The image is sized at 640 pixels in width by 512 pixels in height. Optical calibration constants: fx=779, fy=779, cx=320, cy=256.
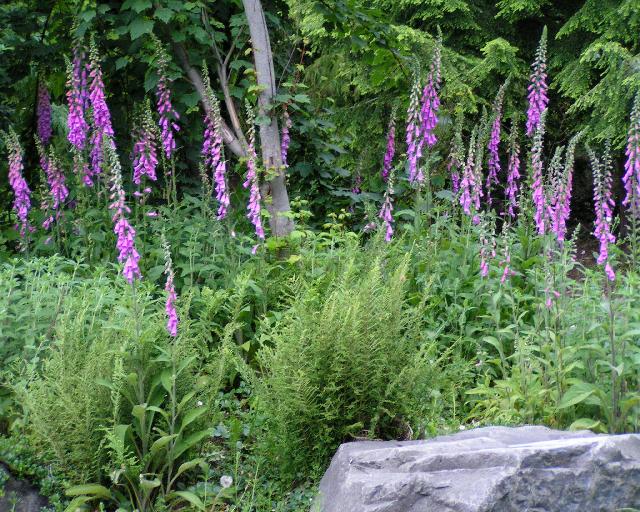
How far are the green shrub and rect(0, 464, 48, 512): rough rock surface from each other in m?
1.06

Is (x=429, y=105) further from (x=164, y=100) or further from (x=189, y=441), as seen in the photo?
(x=189, y=441)

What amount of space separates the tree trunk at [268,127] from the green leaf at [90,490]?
2.90 meters

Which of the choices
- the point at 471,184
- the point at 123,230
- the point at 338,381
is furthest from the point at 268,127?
the point at 338,381

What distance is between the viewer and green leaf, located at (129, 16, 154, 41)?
20.0ft

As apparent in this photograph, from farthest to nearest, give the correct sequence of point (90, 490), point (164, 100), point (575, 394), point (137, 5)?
point (164, 100) → point (137, 5) → point (575, 394) → point (90, 490)

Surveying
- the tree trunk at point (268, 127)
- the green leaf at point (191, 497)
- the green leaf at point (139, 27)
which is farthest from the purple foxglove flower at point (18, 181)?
the green leaf at point (191, 497)

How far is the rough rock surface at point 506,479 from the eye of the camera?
287 cm

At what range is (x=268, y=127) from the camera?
6.13 meters

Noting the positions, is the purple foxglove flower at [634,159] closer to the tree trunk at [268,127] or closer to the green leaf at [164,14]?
the tree trunk at [268,127]

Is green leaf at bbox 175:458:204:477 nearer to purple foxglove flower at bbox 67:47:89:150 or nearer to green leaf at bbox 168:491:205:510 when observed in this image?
green leaf at bbox 168:491:205:510

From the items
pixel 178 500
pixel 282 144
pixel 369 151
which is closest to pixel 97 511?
pixel 178 500

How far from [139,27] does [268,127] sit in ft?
4.23

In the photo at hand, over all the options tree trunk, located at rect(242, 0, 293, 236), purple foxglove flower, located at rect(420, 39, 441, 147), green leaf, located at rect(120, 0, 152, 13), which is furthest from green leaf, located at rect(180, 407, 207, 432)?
green leaf, located at rect(120, 0, 152, 13)

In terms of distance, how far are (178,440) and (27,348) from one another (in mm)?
989
